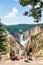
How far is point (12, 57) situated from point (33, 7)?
724 cm

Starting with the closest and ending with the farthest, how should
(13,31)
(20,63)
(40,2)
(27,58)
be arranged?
(20,63) → (27,58) → (40,2) → (13,31)

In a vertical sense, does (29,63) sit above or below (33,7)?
below

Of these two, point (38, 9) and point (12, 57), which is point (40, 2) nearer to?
point (38, 9)

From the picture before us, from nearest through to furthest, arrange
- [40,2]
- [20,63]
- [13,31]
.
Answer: [20,63]
[40,2]
[13,31]

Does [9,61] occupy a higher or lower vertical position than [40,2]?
lower

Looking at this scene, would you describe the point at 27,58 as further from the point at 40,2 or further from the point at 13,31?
the point at 13,31

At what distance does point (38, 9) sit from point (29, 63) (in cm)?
811

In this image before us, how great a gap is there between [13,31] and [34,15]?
12559 cm

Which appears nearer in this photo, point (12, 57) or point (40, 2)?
point (12, 57)

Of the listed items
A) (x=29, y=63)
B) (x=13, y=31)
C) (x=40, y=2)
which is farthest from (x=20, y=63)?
(x=13, y=31)

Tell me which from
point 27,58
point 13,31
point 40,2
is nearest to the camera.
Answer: point 27,58

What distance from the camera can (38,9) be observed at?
77.5 feet

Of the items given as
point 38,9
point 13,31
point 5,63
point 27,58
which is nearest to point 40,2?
point 38,9

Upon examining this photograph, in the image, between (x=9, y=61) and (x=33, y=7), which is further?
(x=33, y=7)
